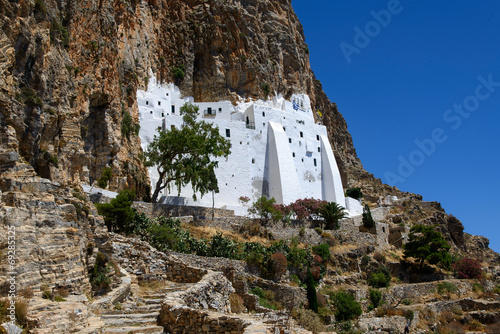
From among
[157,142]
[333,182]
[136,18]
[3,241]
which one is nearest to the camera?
[3,241]

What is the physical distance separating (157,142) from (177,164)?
137 inches

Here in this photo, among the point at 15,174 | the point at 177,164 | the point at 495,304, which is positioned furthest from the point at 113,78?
the point at 495,304

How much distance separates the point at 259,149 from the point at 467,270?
20.1 m

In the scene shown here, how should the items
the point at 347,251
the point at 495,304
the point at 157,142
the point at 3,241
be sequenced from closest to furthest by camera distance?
1. the point at 3,241
2. the point at 495,304
3. the point at 347,251
4. the point at 157,142

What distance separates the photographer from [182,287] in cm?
1219

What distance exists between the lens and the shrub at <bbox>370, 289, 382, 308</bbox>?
886 inches

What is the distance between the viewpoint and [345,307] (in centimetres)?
1986

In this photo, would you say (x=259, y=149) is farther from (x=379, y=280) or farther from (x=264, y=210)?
(x=379, y=280)

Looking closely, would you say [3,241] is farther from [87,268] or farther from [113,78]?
[113,78]

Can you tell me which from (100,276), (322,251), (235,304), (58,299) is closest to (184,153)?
(322,251)

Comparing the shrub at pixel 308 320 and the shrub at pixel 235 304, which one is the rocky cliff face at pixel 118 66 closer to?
the shrub at pixel 235 304

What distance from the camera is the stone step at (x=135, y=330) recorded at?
26.2 feet

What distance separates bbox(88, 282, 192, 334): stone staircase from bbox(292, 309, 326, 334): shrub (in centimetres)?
676

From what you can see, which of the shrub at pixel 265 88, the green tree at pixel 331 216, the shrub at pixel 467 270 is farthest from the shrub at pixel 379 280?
the shrub at pixel 265 88
